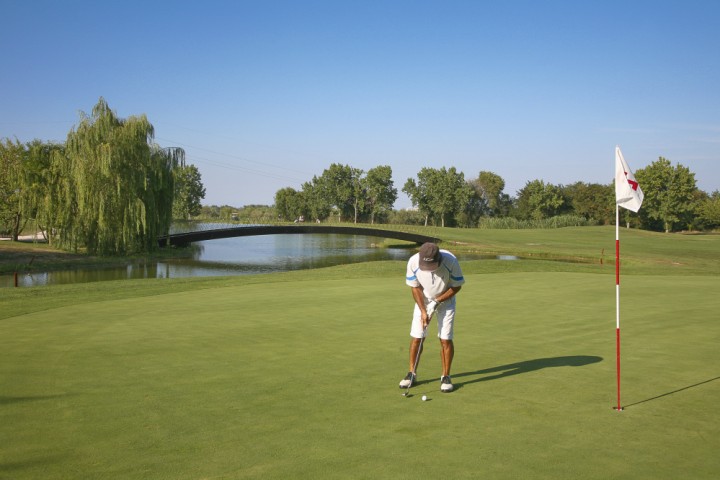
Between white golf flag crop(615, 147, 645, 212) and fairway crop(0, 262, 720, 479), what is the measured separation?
8.24ft

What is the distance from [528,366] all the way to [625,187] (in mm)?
3164

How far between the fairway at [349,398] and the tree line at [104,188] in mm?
31333

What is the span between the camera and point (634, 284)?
814 inches

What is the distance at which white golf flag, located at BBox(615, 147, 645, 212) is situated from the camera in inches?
285

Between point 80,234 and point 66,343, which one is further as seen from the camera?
point 80,234

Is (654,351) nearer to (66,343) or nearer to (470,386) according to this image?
(470,386)

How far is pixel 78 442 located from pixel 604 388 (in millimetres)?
6485

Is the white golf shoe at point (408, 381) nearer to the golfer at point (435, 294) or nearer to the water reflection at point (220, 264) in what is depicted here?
the golfer at point (435, 294)

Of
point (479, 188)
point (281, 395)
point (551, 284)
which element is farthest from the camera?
point (479, 188)

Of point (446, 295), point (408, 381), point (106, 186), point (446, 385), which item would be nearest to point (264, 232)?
point (106, 186)

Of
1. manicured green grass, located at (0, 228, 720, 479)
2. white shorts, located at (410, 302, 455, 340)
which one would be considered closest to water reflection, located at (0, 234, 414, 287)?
manicured green grass, located at (0, 228, 720, 479)

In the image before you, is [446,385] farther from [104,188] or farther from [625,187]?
[104,188]

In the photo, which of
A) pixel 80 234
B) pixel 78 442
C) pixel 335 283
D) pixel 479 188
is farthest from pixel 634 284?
pixel 479 188

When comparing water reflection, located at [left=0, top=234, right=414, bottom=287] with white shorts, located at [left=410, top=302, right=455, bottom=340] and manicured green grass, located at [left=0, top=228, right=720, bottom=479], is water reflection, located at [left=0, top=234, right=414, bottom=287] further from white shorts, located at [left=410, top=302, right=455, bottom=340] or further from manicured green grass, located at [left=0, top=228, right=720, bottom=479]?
white shorts, located at [left=410, top=302, right=455, bottom=340]
